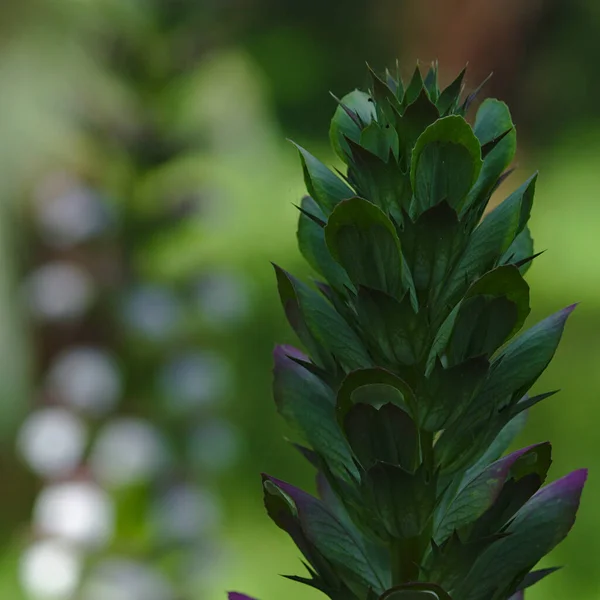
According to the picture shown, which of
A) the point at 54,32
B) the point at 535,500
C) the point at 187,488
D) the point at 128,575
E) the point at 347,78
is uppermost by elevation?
the point at 347,78

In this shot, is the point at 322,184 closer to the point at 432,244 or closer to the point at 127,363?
the point at 432,244

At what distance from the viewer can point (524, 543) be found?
298 millimetres

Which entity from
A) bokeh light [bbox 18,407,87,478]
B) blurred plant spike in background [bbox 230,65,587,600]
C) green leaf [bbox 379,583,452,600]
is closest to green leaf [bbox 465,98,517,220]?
blurred plant spike in background [bbox 230,65,587,600]

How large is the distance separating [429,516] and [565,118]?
5409 mm

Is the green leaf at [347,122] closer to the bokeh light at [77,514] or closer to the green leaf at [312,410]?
the green leaf at [312,410]

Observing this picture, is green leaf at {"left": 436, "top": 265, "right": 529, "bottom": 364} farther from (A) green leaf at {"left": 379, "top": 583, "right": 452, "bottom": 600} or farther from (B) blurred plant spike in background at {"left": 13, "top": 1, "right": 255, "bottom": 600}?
(B) blurred plant spike in background at {"left": 13, "top": 1, "right": 255, "bottom": 600}

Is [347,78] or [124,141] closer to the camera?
[124,141]

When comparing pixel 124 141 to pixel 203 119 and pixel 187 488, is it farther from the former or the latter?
pixel 187 488

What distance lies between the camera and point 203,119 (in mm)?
1451

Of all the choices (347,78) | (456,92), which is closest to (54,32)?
(456,92)

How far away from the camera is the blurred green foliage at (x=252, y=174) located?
1.47 meters

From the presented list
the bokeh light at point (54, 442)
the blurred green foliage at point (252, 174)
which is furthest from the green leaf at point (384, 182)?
the bokeh light at point (54, 442)

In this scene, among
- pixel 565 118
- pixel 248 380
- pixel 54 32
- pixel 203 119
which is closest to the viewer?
pixel 203 119

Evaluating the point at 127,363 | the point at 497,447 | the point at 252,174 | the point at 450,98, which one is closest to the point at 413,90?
the point at 450,98
